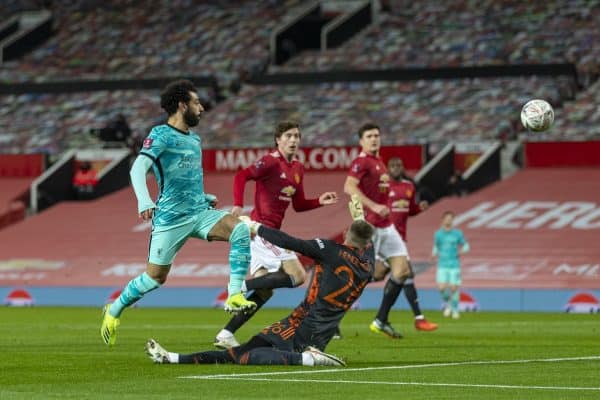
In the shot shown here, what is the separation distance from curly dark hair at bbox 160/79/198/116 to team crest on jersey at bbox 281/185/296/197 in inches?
115

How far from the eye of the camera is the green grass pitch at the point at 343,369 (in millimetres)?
9953

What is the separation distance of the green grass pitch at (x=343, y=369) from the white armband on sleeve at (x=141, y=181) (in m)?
1.40

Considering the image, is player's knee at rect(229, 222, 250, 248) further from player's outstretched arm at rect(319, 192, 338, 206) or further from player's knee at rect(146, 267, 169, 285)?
player's outstretched arm at rect(319, 192, 338, 206)

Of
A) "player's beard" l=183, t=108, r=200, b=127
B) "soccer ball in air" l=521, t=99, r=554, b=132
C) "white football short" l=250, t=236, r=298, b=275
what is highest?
"player's beard" l=183, t=108, r=200, b=127

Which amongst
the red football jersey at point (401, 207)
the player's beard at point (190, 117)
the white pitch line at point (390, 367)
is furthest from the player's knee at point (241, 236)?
the red football jersey at point (401, 207)

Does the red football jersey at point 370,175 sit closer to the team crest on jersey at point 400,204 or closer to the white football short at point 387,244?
the white football short at point 387,244

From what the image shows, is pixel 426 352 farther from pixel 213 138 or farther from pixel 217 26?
pixel 217 26

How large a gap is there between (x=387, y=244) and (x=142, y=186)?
6326mm

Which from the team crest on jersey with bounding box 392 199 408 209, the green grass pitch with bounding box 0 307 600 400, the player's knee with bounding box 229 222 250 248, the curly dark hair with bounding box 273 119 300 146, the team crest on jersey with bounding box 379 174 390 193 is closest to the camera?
the green grass pitch with bounding box 0 307 600 400

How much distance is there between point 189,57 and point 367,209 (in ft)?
94.9

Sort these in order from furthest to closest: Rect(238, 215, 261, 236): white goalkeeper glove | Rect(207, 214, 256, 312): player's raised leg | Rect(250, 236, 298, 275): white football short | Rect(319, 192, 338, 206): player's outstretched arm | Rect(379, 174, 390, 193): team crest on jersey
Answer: Rect(379, 174, 390, 193): team crest on jersey
Rect(250, 236, 298, 275): white football short
Rect(319, 192, 338, 206): player's outstretched arm
Rect(207, 214, 256, 312): player's raised leg
Rect(238, 215, 261, 236): white goalkeeper glove

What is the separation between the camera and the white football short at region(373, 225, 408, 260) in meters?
18.3

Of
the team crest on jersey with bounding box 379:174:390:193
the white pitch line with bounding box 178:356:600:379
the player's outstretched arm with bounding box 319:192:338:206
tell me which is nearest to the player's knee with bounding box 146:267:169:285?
the white pitch line with bounding box 178:356:600:379

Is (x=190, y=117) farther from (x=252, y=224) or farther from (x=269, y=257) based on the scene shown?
(x=269, y=257)
